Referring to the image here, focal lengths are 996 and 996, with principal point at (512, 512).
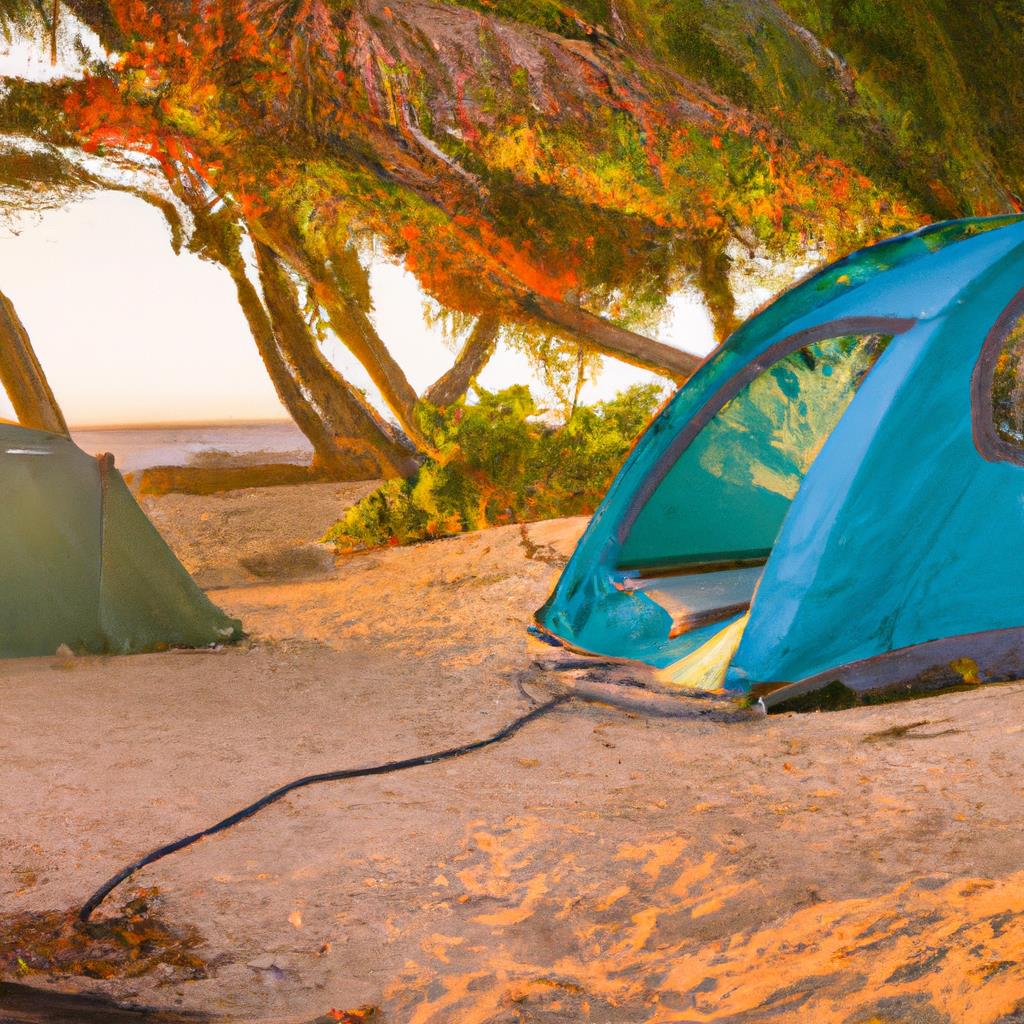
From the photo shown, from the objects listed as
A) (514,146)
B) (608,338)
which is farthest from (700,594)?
(514,146)

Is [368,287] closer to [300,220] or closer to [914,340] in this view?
[300,220]

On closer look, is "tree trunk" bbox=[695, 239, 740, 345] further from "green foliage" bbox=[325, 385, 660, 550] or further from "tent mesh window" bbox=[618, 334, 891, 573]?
"tent mesh window" bbox=[618, 334, 891, 573]

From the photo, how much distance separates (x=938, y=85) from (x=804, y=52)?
113 centimetres

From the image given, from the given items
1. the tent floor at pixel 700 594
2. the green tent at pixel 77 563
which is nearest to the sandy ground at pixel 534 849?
the green tent at pixel 77 563

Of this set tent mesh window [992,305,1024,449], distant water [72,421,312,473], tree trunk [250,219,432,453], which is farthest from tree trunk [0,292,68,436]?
tent mesh window [992,305,1024,449]

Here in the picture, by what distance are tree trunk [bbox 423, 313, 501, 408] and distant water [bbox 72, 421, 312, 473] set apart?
3.71 ft

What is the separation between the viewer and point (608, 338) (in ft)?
25.7

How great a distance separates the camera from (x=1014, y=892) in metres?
1.71

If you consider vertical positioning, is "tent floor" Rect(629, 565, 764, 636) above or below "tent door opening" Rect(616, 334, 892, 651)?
below

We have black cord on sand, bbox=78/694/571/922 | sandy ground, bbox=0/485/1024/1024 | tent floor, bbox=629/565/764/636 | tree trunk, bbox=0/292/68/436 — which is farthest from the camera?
tree trunk, bbox=0/292/68/436

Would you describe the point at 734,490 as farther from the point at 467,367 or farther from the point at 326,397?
the point at 326,397

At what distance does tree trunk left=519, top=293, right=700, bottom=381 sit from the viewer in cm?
776

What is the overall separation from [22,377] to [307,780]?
5922 mm

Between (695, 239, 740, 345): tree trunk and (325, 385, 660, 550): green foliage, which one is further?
(695, 239, 740, 345): tree trunk
